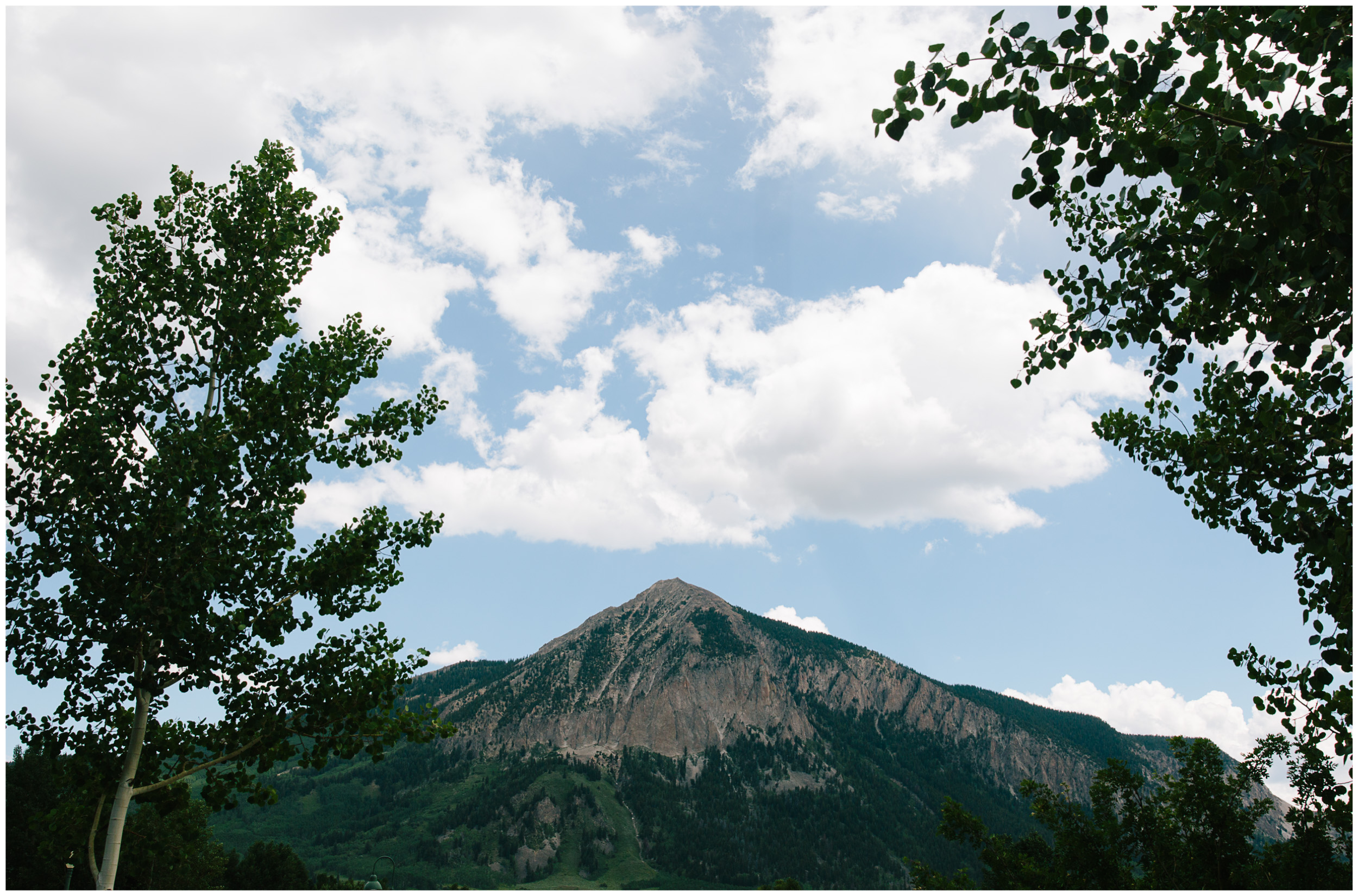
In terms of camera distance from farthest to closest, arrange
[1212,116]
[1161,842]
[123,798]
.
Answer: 1. [1161,842]
2. [123,798]
3. [1212,116]

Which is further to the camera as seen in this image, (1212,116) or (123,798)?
(123,798)

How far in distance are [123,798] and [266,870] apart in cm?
7726

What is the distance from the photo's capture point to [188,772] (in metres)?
8.34

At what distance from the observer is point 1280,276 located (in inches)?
185

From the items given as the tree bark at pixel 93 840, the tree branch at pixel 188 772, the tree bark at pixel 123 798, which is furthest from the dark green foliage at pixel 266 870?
the tree bark at pixel 123 798

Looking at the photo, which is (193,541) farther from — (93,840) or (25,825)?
(25,825)

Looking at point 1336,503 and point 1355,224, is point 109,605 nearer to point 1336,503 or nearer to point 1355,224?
point 1355,224

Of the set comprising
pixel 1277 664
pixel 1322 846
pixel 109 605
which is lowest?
pixel 1322 846

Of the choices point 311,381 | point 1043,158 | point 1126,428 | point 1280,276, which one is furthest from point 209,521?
point 1126,428

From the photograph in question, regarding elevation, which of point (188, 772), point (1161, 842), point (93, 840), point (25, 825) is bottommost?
point (25, 825)

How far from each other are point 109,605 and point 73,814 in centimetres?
238

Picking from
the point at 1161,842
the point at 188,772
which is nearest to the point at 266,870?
the point at 188,772

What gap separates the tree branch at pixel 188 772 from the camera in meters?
8.15

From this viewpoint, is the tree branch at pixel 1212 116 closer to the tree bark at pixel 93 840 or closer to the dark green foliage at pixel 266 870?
the tree bark at pixel 93 840
